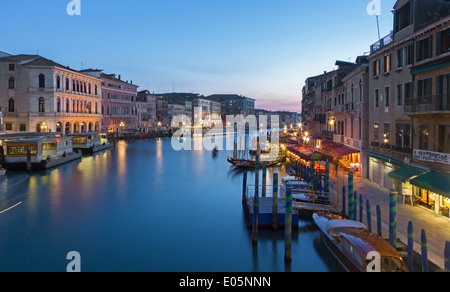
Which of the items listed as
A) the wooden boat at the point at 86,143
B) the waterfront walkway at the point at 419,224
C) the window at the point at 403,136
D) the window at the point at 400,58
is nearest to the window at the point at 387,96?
the window at the point at 400,58

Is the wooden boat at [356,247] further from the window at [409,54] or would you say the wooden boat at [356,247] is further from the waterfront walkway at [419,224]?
the window at [409,54]

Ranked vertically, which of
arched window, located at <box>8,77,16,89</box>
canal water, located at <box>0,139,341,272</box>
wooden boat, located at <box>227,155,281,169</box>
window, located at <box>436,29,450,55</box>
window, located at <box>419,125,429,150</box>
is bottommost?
canal water, located at <box>0,139,341,272</box>

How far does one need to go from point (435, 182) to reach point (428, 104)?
2994 millimetres

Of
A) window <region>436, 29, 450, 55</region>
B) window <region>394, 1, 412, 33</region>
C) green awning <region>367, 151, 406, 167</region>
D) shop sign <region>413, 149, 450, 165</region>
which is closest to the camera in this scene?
shop sign <region>413, 149, 450, 165</region>

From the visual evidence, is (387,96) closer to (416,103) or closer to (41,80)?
(416,103)

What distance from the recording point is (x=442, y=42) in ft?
41.9

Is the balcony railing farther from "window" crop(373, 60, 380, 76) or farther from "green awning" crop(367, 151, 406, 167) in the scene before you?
"window" crop(373, 60, 380, 76)

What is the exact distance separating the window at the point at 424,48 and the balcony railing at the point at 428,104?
65.4 inches

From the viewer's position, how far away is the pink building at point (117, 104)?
64688 millimetres

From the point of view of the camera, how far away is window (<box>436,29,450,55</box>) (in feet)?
41.1

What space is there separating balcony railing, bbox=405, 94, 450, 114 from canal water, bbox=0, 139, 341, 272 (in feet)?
20.3

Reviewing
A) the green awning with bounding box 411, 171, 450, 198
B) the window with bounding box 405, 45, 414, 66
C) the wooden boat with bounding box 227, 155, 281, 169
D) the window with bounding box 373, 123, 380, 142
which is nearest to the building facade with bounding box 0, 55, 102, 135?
the wooden boat with bounding box 227, 155, 281, 169
